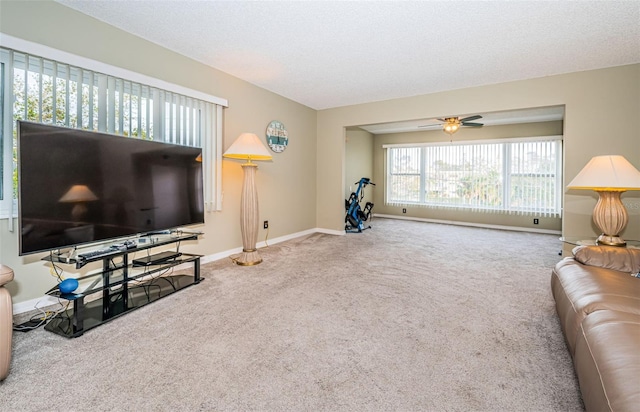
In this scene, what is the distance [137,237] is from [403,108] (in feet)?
14.1

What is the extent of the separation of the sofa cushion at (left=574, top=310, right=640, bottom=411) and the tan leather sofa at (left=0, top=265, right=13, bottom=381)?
2517 mm

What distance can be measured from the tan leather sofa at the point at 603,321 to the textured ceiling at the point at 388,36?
2.06 m

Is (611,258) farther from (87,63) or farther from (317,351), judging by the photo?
(87,63)

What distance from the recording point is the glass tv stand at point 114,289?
6.53ft

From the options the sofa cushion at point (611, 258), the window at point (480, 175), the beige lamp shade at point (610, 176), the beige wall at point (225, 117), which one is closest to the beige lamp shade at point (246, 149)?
the beige wall at point (225, 117)

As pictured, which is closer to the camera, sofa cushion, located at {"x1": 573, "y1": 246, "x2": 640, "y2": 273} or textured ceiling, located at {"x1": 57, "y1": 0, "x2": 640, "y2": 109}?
sofa cushion, located at {"x1": 573, "y1": 246, "x2": 640, "y2": 273}

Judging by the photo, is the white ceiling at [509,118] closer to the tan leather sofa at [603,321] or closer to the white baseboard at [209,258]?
the white baseboard at [209,258]

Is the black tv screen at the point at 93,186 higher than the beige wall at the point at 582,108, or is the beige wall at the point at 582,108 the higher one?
the beige wall at the point at 582,108

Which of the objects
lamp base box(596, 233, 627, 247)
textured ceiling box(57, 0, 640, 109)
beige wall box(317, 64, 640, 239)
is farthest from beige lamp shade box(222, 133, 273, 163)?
lamp base box(596, 233, 627, 247)

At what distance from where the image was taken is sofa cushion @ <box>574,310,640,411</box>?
94cm

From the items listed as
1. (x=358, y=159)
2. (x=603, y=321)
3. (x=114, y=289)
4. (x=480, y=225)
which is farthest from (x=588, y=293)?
(x=358, y=159)

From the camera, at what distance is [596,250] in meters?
2.10

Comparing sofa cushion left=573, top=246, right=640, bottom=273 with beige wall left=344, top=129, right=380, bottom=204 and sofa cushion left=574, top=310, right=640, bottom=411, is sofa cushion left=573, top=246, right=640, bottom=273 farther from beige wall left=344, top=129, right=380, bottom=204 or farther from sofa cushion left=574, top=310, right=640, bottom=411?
beige wall left=344, top=129, right=380, bottom=204

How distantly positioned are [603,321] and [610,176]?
1975 mm
